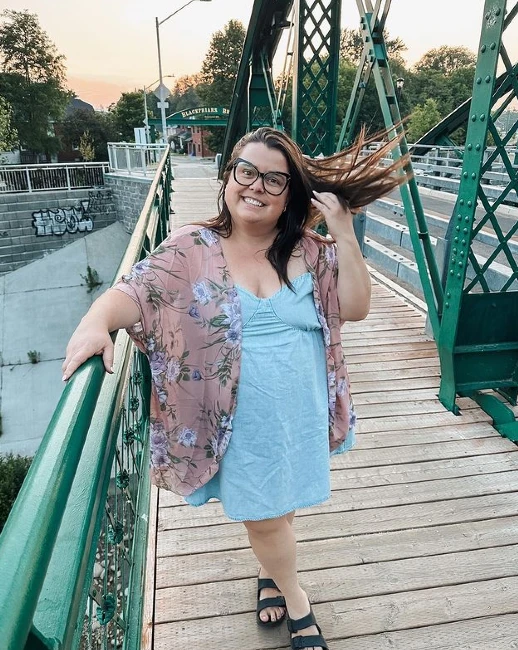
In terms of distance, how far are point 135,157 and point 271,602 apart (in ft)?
67.3

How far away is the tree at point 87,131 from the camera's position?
3794 cm

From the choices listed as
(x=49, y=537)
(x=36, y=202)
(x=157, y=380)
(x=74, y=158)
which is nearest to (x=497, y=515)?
(x=157, y=380)

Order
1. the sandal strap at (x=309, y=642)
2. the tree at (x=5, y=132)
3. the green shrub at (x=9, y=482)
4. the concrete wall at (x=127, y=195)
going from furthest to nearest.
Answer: the tree at (x=5, y=132)
the concrete wall at (x=127, y=195)
the green shrub at (x=9, y=482)
the sandal strap at (x=309, y=642)

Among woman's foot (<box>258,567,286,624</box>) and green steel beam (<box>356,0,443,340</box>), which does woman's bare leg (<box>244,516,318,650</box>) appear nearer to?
woman's foot (<box>258,567,286,624</box>)

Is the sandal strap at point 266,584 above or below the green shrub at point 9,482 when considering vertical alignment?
above

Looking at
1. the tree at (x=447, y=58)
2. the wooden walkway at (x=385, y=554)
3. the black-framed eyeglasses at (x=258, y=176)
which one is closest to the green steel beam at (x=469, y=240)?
the wooden walkway at (x=385, y=554)

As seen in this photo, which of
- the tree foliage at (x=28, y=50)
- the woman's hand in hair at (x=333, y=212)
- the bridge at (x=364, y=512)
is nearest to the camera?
the bridge at (x=364, y=512)

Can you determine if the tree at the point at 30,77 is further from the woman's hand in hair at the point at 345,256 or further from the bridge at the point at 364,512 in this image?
the woman's hand in hair at the point at 345,256

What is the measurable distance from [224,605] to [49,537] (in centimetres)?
164

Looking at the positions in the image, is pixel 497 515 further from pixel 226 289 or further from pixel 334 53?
pixel 334 53

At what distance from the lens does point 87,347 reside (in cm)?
126

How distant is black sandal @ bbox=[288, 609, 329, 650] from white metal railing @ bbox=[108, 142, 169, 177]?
19540mm

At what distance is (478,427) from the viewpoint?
11.0 ft

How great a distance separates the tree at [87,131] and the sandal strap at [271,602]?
3977 centimetres
